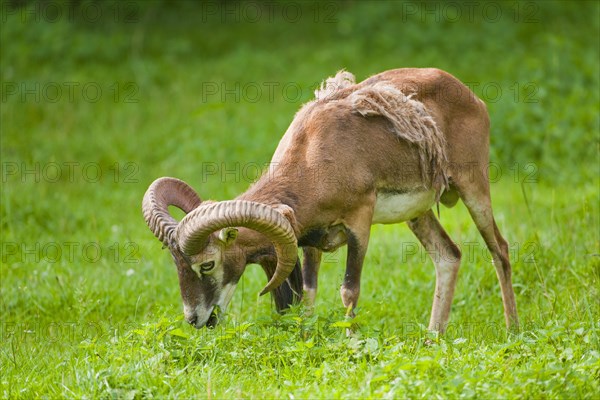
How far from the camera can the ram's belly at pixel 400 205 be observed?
7.96 meters

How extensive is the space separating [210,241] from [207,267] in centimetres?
21

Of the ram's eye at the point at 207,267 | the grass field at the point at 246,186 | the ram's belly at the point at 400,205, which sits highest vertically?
→ the ram's belly at the point at 400,205

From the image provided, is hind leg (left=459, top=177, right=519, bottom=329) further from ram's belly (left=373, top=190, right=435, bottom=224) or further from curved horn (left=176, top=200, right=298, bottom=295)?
curved horn (left=176, top=200, right=298, bottom=295)

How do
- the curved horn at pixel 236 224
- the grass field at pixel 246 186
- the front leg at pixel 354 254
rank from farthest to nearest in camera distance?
the front leg at pixel 354 254
the curved horn at pixel 236 224
the grass field at pixel 246 186

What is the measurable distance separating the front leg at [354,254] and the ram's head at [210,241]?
0.59 m

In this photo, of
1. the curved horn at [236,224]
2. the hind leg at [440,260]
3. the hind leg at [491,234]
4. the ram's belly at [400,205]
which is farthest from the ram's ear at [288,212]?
the hind leg at [440,260]

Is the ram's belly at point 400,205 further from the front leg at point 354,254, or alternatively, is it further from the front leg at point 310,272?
the front leg at point 310,272

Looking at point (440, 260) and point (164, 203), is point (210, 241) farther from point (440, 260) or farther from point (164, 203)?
point (440, 260)

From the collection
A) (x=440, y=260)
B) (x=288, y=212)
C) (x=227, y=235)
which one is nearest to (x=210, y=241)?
(x=227, y=235)

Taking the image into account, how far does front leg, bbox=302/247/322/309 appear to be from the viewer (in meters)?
7.86

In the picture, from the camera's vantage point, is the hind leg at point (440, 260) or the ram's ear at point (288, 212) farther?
the hind leg at point (440, 260)

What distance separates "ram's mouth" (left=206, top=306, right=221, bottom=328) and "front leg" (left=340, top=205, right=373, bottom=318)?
0.99 metres

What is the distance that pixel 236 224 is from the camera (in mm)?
6695

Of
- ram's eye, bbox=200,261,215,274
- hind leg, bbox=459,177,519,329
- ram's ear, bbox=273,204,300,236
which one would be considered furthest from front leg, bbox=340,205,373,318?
hind leg, bbox=459,177,519,329
